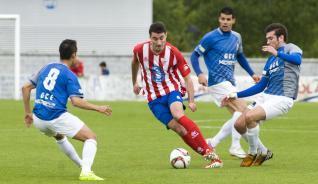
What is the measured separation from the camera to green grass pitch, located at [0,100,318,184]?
39.7 ft

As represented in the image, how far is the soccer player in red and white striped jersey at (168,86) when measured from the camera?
1366 cm

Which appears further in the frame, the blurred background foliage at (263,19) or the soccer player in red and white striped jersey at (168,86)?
the blurred background foliage at (263,19)

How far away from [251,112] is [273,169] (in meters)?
0.95

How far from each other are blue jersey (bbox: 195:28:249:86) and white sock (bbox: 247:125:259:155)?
198 centimetres

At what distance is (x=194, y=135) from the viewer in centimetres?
1362

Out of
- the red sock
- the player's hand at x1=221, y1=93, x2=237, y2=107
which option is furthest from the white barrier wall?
the red sock

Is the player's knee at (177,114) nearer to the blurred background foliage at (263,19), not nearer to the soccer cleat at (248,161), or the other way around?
the soccer cleat at (248,161)

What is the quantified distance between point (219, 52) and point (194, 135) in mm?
2400

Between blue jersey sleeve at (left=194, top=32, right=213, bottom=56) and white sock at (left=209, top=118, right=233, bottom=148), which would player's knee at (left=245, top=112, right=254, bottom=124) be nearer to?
white sock at (left=209, top=118, right=233, bottom=148)

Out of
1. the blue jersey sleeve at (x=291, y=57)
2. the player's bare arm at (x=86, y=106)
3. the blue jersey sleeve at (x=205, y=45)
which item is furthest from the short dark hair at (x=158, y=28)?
the blue jersey sleeve at (x=205, y=45)

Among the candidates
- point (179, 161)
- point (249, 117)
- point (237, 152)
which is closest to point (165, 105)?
point (179, 161)

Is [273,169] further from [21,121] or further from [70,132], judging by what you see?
[21,121]

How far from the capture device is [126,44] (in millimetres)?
51750

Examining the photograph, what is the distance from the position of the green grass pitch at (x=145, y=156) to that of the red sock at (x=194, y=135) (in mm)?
310
